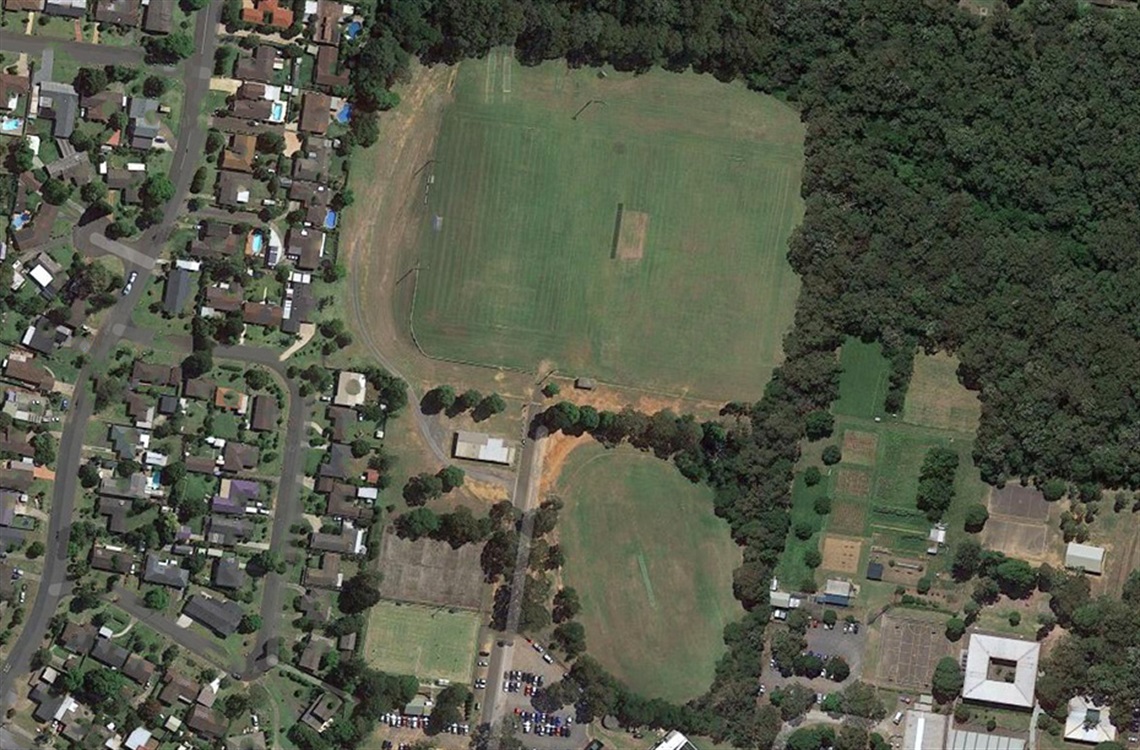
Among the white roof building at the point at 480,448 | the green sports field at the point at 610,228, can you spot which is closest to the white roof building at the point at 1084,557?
the green sports field at the point at 610,228

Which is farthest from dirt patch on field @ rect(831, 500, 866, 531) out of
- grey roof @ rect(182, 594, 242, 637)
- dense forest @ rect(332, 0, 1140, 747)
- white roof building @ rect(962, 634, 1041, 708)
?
grey roof @ rect(182, 594, 242, 637)

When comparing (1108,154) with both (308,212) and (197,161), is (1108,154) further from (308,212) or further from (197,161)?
(197,161)

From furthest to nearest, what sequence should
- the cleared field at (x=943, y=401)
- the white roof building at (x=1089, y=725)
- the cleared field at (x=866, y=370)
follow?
the cleared field at (x=943, y=401) < the cleared field at (x=866, y=370) < the white roof building at (x=1089, y=725)

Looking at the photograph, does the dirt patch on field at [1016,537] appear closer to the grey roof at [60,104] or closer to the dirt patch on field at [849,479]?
the dirt patch on field at [849,479]

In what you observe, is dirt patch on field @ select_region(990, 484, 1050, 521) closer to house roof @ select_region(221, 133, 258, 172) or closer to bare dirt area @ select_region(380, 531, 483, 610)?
bare dirt area @ select_region(380, 531, 483, 610)

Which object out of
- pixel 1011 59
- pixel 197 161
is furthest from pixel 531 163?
pixel 1011 59

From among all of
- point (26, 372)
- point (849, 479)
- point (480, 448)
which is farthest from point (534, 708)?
point (26, 372)

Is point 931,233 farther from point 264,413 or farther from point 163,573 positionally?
point 163,573
